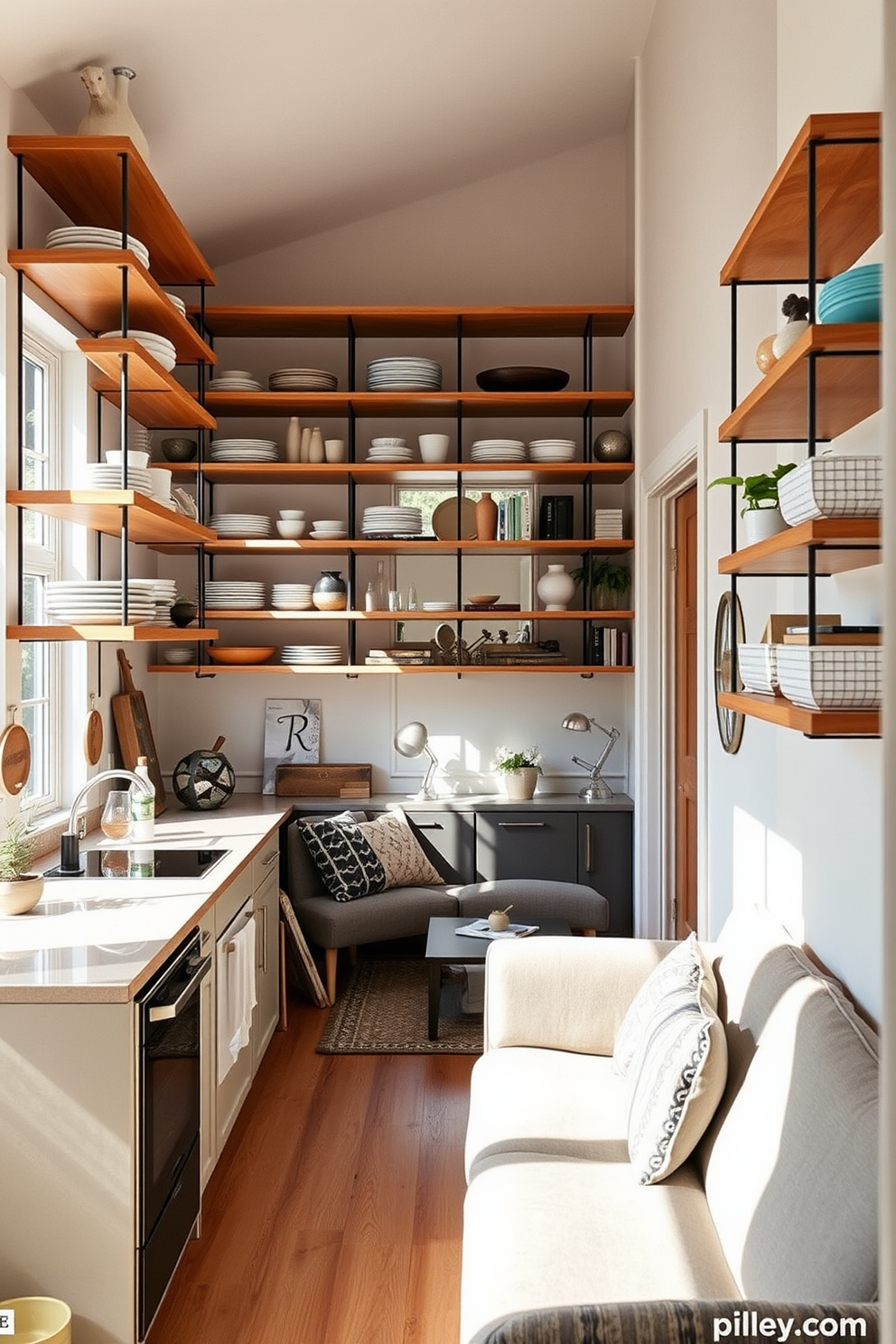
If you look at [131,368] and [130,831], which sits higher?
[131,368]

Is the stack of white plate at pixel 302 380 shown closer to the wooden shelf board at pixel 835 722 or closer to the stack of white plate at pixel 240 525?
the stack of white plate at pixel 240 525

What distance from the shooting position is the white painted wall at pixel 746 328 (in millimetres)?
2062

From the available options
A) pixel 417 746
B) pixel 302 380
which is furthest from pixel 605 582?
pixel 302 380

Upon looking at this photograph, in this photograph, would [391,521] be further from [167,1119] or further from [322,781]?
[167,1119]

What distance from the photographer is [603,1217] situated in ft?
6.70

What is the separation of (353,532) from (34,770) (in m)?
2.02

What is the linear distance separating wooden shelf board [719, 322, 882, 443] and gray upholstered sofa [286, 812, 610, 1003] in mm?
2681

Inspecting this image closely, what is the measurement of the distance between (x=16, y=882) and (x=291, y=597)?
2631mm

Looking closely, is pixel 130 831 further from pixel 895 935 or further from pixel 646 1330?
pixel 895 935

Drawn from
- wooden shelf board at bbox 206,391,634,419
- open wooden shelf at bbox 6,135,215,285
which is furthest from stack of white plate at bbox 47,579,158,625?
wooden shelf board at bbox 206,391,634,419

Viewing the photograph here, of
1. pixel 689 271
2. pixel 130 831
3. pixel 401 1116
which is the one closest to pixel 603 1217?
pixel 401 1116

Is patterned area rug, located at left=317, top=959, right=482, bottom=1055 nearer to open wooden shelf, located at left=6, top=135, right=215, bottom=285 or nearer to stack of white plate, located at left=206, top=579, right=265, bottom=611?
stack of white plate, located at left=206, top=579, right=265, bottom=611

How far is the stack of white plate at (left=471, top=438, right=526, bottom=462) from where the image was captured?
521 cm

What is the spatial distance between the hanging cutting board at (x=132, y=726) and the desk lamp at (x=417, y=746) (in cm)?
109
